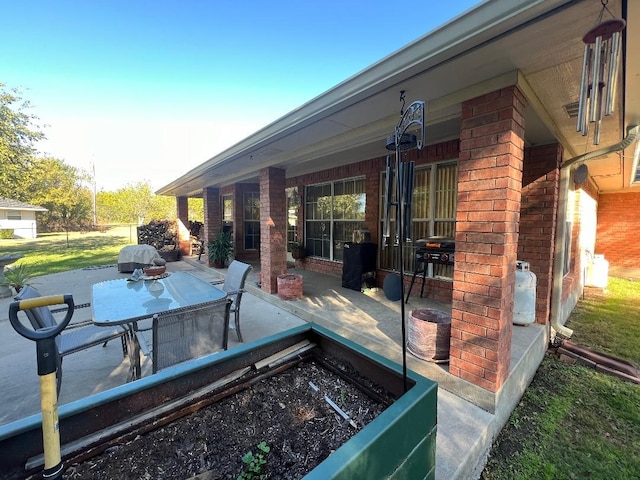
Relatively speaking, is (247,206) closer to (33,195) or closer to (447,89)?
(447,89)

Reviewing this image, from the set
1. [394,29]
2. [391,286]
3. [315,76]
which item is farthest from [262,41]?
[391,286]

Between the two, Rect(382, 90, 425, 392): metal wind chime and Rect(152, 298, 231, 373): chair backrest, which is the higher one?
Rect(382, 90, 425, 392): metal wind chime

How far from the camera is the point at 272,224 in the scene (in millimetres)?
4996

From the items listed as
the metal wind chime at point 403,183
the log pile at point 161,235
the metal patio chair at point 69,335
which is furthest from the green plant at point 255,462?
the log pile at point 161,235

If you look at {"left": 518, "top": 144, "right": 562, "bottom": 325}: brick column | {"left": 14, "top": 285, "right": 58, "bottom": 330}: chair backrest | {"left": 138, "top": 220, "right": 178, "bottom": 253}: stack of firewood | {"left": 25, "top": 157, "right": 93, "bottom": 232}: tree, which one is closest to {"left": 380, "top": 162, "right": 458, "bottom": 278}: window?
{"left": 518, "top": 144, "right": 562, "bottom": 325}: brick column

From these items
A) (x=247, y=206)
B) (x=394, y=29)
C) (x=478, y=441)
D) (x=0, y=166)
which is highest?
(x=394, y=29)

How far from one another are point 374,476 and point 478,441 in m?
1.41

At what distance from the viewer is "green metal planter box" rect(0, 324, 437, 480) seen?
96 centimetres

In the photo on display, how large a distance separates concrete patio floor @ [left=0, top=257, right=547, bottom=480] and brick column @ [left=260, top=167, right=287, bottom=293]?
433 millimetres

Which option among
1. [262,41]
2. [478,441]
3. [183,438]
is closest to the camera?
[183,438]

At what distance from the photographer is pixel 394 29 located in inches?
218

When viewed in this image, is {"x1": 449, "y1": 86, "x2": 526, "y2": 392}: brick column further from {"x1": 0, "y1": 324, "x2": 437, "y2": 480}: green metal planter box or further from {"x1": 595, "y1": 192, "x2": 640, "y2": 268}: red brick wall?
{"x1": 595, "y1": 192, "x2": 640, "y2": 268}: red brick wall

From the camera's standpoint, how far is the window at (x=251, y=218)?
30.3ft

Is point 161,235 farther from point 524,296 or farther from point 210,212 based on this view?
point 524,296
